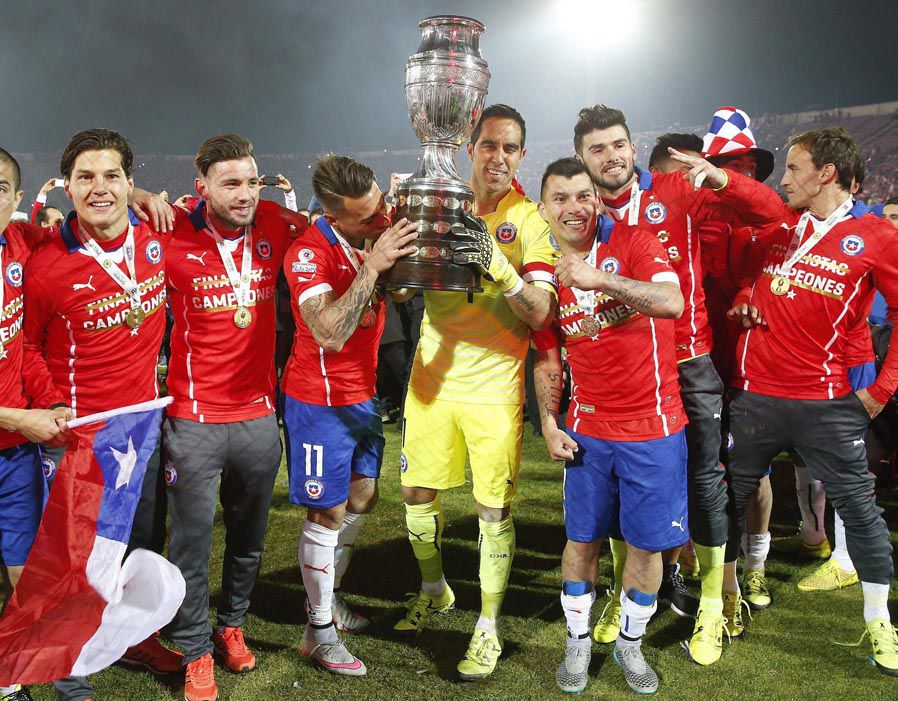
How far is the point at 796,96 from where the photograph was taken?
81.9 feet

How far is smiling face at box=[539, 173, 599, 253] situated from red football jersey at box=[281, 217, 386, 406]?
0.79m

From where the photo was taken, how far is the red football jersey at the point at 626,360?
9.58 feet

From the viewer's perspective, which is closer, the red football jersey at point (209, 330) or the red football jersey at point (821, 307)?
the red football jersey at point (209, 330)

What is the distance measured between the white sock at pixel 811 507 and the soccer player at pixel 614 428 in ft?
5.85

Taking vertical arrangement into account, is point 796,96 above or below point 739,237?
above

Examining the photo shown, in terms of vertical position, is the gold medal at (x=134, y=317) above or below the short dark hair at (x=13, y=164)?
below

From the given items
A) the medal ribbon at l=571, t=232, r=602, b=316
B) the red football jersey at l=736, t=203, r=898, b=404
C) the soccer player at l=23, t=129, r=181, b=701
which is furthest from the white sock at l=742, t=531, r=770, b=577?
the soccer player at l=23, t=129, r=181, b=701

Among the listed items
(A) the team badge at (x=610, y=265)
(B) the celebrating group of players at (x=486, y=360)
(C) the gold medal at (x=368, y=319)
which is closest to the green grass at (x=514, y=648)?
(B) the celebrating group of players at (x=486, y=360)

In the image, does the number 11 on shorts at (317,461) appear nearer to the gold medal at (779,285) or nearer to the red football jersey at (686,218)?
the red football jersey at (686,218)

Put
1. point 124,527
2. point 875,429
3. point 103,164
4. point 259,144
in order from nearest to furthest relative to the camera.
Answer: point 124,527, point 103,164, point 875,429, point 259,144

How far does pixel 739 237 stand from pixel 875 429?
6.65 feet

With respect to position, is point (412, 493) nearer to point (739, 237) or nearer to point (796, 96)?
point (739, 237)

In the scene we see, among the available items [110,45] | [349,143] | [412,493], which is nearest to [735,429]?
[412,493]

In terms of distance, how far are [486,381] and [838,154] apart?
5.55ft
